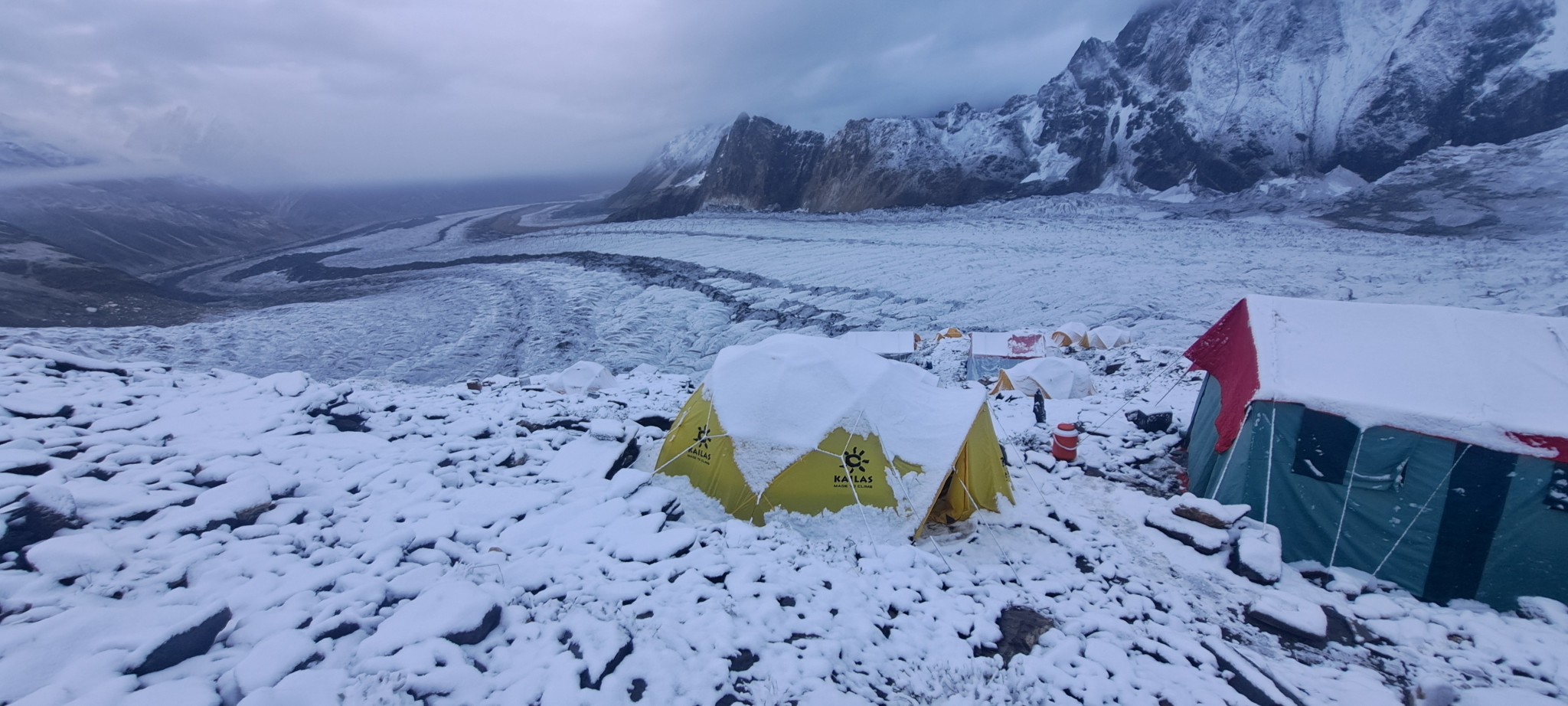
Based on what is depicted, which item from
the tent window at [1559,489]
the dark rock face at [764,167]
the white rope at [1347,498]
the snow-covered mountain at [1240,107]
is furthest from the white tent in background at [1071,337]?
the dark rock face at [764,167]

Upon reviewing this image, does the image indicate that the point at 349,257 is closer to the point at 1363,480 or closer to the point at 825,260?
the point at 825,260

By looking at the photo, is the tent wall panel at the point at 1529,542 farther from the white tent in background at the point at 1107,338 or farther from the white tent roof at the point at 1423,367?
the white tent in background at the point at 1107,338

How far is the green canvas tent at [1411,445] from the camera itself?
18.5 ft

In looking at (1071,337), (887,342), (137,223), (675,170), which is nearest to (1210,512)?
(1071,337)

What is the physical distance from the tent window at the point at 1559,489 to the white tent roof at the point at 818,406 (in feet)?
16.8

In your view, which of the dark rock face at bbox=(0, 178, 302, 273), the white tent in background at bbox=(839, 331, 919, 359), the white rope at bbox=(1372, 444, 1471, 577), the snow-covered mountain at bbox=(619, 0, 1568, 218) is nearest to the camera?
the white rope at bbox=(1372, 444, 1471, 577)

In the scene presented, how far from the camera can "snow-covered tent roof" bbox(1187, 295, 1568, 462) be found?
5723mm

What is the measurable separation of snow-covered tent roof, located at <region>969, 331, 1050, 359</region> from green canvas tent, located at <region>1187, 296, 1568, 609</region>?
1049cm

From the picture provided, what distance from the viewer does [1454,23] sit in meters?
36.2

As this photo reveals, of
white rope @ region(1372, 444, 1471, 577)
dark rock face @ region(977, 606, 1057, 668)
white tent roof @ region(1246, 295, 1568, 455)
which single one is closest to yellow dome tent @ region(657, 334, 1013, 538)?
dark rock face @ region(977, 606, 1057, 668)

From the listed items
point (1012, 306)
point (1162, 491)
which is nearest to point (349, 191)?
point (1012, 306)

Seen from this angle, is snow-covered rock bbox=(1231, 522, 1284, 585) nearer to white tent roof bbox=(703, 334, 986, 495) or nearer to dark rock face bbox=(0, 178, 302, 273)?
white tent roof bbox=(703, 334, 986, 495)

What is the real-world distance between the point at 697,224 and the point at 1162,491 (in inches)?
1949

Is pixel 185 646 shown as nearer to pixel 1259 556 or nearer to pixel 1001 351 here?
pixel 1259 556
